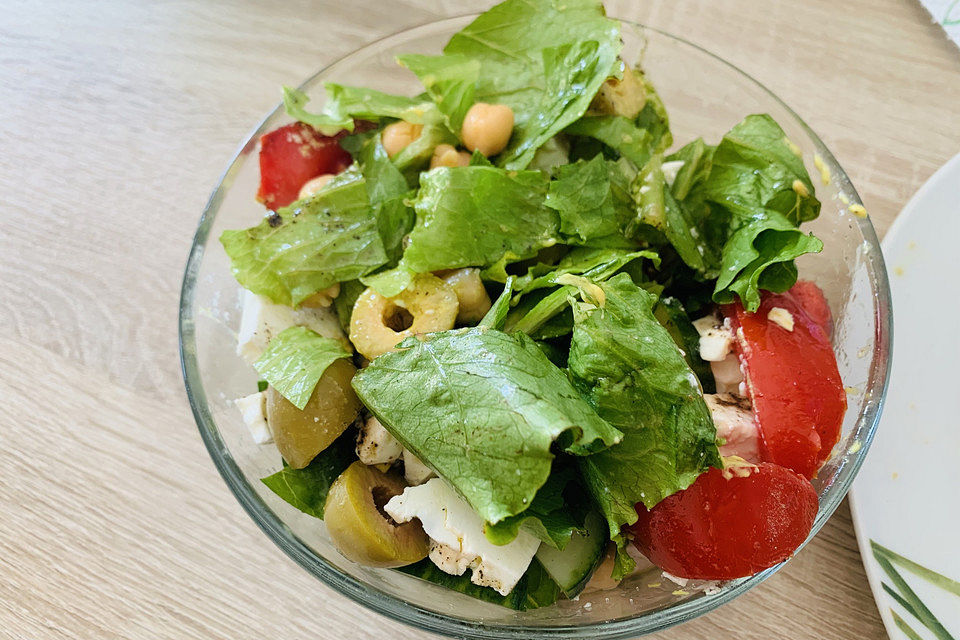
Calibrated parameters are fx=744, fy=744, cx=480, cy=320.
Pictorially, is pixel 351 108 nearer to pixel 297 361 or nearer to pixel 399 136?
pixel 399 136

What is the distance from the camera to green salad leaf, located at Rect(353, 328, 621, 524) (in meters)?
0.78

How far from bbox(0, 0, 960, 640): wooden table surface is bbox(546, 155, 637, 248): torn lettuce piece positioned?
572 millimetres

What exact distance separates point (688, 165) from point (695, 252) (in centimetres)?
18

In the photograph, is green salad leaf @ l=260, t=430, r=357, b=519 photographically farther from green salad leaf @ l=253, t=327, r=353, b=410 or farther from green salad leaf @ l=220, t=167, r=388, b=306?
green salad leaf @ l=220, t=167, r=388, b=306

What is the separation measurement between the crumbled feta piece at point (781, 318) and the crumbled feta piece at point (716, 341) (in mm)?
56

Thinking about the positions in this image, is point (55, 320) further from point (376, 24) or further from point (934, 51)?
point (934, 51)

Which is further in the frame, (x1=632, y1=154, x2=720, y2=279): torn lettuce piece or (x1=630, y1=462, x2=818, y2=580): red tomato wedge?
(x1=632, y1=154, x2=720, y2=279): torn lettuce piece

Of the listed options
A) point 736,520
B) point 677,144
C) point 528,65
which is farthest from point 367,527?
point 677,144

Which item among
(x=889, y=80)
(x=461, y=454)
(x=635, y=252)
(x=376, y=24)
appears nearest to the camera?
(x=461, y=454)

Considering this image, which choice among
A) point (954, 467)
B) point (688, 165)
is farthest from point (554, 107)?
point (954, 467)

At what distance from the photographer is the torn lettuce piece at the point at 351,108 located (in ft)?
3.91

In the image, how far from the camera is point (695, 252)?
1.09 meters

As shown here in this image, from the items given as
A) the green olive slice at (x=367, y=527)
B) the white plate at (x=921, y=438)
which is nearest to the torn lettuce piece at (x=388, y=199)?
the green olive slice at (x=367, y=527)

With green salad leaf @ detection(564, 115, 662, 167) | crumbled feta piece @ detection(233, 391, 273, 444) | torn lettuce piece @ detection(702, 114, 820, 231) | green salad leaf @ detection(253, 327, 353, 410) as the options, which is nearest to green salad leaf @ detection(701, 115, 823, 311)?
torn lettuce piece @ detection(702, 114, 820, 231)
